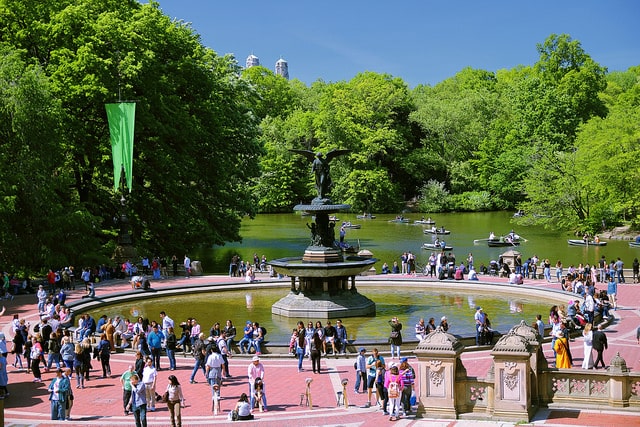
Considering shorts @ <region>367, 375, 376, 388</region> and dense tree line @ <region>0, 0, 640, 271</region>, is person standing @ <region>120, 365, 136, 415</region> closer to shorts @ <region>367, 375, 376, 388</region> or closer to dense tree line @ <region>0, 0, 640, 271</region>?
shorts @ <region>367, 375, 376, 388</region>

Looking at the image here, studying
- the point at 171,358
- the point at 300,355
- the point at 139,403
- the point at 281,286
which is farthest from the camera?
the point at 281,286

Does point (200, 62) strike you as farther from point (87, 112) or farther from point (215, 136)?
point (87, 112)

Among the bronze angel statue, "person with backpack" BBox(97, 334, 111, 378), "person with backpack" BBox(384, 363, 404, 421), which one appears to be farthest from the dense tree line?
"person with backpack" BBox(384, 363, 404, 421)

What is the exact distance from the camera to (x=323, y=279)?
1288 inches

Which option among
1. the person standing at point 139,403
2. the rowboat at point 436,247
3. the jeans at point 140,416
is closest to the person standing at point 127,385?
the person standing at point 139,403

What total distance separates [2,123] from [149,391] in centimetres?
2768

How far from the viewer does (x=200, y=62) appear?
57.7m

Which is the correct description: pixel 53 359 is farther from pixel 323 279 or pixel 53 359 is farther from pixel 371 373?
pixel 323 279

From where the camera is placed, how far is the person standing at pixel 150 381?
1905 cm

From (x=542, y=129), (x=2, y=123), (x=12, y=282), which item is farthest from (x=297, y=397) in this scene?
(x=542, y=129)

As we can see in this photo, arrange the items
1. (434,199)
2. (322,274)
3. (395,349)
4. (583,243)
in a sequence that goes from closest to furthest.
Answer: (395,349)
(322,274)
(583,243)
(434,199)

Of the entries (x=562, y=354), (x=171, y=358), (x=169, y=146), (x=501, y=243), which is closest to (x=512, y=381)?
(x=562, y=354)

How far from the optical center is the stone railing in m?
17.5

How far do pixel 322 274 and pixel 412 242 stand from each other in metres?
37.9
